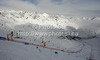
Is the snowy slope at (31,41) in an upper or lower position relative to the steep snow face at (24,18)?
lower

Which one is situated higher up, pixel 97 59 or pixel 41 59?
pixel 41 59

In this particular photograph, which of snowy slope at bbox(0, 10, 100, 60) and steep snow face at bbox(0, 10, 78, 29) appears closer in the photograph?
snowy slope at bbox(0, 10, 100, 60)

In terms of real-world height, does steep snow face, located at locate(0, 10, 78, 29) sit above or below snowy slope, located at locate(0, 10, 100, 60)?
above

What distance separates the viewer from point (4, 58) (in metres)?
5.75

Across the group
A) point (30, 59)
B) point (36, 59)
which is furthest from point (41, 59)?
point (30, 59)

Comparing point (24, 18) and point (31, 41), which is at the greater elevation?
point (24, 18)

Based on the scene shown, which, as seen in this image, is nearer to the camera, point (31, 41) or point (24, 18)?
point (31, 41)

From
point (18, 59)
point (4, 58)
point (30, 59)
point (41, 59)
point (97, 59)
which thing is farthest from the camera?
point (97, 59)

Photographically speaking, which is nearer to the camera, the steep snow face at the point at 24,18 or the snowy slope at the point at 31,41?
the snowy slope at the point at 31,41

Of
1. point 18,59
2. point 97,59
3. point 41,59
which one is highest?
point 18,59

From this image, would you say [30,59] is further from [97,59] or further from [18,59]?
[97,59]

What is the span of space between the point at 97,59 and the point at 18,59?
578 inches

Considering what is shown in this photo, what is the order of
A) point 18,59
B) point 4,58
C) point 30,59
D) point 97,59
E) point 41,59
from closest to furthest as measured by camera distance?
point 4,58
point 18,59
point 30,59
point 41,59
point 97,59

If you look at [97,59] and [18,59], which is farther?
[97,59]
